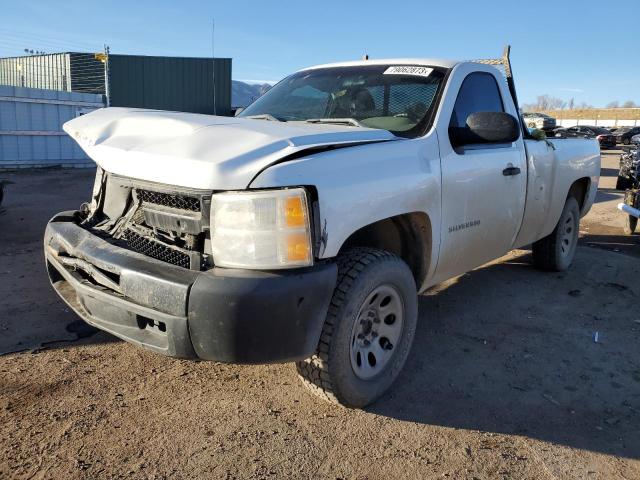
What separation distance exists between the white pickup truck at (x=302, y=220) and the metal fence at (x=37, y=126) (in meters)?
13.0

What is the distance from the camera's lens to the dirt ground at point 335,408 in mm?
2527

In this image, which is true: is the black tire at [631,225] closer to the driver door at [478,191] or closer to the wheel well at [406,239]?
the driver door at [478,191]

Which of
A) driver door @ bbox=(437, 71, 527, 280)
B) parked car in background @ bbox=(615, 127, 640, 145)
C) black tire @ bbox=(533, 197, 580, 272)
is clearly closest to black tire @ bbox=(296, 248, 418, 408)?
driver door @ bbox=(437, 71, 527, 280)

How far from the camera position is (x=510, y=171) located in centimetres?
403

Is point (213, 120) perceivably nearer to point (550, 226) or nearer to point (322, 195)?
point (322, 195)

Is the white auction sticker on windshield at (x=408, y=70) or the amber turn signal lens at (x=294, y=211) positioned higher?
the white auction sticker on windshield at (x=408, y=70)

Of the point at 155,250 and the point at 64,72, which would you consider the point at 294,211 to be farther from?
the point at 64,72

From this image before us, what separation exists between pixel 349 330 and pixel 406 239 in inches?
35.5

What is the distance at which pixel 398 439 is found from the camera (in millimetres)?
2754

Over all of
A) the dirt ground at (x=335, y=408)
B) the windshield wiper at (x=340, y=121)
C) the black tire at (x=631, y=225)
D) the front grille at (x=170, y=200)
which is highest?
the windshield wiper at (x=340, y=121)

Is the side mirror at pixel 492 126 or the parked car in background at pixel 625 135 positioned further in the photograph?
the parked car in background at pixel 625 135

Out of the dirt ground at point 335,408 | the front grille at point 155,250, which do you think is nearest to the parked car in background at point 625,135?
the dirt ground at point 335,408

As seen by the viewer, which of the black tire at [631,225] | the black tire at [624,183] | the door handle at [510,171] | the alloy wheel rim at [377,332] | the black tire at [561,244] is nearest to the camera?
the alloy wheel rim at [377,332]

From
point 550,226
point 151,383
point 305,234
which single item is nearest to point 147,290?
point 305,234
